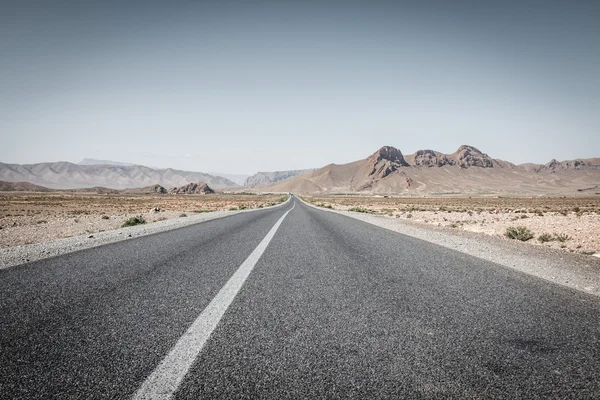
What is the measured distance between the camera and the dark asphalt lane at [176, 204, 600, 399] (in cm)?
202

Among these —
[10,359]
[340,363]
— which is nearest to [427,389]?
[340,363]

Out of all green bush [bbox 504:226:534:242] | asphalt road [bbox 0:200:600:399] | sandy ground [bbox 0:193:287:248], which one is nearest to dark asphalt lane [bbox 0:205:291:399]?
asphalt road [bbox 0:200:600:399]

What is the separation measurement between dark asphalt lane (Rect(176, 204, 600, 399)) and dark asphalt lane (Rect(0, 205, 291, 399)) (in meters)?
0.53

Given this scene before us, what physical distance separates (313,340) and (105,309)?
241 cm

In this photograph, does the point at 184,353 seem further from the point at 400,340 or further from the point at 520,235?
the point at 520,235

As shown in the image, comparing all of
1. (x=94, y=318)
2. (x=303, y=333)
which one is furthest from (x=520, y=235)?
(x=94, y=318)

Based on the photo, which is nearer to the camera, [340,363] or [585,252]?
[340,363]

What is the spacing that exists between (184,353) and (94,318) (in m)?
1.40

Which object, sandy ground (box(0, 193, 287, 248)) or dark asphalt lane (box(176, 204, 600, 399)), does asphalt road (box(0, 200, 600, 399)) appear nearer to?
dark asphalt lane (box(176, 204, 600, 399))

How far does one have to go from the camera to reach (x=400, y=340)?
2.68 metres

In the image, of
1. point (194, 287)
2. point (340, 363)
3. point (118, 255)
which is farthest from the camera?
point (118, 255)

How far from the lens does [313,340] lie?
2.67 m

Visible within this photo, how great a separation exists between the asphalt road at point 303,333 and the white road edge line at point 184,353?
1.3 inches

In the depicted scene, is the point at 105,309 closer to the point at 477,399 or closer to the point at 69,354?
the point at 69,354
